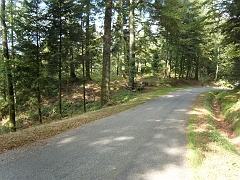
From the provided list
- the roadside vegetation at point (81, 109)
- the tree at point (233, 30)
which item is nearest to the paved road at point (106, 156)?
the roadside vegetation at point (81, 109)

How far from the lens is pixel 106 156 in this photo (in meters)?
4.45

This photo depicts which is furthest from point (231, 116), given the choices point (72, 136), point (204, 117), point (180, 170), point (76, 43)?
point (76, 43)

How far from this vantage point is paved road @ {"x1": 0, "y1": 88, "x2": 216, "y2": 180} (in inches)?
145

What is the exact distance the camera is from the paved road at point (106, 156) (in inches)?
145

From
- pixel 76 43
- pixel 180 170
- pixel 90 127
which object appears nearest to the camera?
pixel 180 170

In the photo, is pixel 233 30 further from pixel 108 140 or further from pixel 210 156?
pixel 108 140

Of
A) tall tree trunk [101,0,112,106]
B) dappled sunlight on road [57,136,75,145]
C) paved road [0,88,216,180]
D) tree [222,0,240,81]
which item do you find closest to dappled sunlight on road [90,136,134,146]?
paved road [0,88,216,180]

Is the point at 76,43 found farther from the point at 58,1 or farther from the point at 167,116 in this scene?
the point at 167,116

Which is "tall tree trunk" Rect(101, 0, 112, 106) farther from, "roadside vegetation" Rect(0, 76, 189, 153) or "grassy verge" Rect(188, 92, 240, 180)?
"grassy verge" Rect(188, 92, 240, 180)

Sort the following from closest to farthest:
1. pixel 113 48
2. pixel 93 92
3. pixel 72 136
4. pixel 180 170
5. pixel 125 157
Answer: pixel 180 170, pixel 125 157, pixel 72 136, pixel 93 92, pixel 113 48

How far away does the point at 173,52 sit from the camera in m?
26.5

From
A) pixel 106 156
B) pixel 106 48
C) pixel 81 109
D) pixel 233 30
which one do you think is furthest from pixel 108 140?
pixel 233 30

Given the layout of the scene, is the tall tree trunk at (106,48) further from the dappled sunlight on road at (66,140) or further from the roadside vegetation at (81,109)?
the dappled sunlight on road at (66,140)

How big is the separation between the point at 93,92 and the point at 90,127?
11775 millimetres
